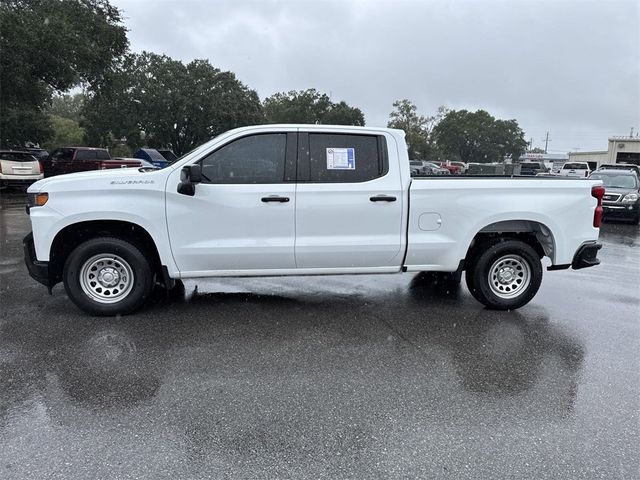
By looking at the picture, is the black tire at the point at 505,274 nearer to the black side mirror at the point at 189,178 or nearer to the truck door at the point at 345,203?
the truck door at the point at 345,203

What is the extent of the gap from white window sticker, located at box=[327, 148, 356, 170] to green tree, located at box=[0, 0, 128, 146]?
15878mm

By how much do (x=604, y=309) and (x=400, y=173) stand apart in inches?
120

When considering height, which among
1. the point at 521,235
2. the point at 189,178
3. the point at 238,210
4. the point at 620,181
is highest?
the point at 189,178

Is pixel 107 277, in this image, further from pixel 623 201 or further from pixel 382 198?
pixel 623 201

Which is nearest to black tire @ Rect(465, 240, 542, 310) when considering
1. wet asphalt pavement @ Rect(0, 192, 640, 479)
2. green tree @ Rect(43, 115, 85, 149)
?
wet asphalt pavement @ Rect(0, 192, 640, 479)

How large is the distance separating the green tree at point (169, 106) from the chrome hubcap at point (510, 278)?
133 feet

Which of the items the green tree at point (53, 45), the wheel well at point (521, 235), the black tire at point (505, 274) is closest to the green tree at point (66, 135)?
the green tree at point (53, 45)

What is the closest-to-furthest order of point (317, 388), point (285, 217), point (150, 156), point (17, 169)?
point (317, 388) < point (285, 217) < point (17, 169) < point (150, 156)

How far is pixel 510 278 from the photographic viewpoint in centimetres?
564

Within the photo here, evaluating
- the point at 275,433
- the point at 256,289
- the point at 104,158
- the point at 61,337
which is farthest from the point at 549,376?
the point at 104,158

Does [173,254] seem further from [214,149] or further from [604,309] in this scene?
[604,309]

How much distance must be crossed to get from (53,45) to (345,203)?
1687 centimetres

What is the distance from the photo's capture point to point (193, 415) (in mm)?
3334

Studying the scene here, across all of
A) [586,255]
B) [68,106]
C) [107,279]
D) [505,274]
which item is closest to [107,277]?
[107,279]
